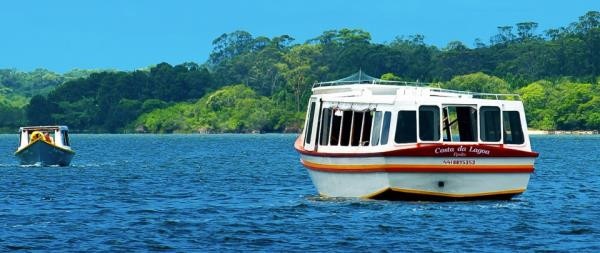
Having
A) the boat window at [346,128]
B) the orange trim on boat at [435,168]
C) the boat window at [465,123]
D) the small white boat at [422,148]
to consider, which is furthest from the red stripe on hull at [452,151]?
the boat window at [346,128]

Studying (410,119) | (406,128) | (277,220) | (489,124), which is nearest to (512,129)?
(489,124)

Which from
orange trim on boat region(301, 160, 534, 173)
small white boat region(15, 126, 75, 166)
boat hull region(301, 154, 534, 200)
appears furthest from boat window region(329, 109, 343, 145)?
small white boat region(15, 126, 75, 166)

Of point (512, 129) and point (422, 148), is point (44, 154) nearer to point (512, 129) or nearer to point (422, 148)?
point (512, 129)

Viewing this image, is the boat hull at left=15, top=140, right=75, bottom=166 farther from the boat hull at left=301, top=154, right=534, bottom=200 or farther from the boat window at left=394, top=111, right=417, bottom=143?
the boat window at left=394, top=111, right=417, bottom=143

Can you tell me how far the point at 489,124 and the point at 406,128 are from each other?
2.90m

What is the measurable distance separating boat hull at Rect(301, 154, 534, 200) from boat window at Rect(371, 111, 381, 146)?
1.02m

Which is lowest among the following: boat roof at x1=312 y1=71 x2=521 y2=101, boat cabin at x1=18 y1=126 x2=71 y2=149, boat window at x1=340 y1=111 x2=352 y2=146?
boat cabin at x1=18 y1=126 x2=71 y2=149

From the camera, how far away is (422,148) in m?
41.6

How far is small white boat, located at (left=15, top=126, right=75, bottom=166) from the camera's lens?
82.6 metres

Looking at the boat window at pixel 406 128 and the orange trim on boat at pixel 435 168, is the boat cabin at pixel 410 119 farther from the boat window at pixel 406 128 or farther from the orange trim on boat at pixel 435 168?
the orange trim on boat at pixel 435 168

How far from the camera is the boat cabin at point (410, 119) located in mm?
42938

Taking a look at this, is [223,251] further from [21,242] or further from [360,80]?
[360,80]

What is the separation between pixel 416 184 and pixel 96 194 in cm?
1829

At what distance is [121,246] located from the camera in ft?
117
